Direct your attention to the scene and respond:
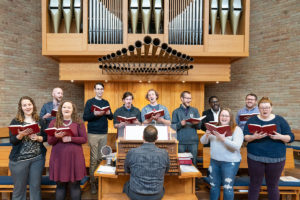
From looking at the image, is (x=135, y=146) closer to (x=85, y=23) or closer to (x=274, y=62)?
(x=85, y=23)

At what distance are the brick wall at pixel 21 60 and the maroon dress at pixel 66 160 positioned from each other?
3.96 meters

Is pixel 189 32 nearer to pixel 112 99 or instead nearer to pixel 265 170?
pixel 112 99

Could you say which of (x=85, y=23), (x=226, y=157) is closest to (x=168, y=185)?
(x=226, y=157)

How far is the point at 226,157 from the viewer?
2.81 m

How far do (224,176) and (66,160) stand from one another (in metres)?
2.16

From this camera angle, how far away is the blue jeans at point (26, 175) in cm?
268

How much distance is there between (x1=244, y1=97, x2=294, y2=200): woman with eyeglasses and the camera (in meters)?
2.77

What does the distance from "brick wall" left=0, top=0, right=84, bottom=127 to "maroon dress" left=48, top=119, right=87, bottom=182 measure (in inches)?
156

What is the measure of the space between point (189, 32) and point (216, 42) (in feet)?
2.27

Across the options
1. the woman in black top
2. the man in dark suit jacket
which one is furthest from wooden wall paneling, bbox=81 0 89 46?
the man in dark suit jacket

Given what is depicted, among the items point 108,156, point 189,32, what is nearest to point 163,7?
point 189,32

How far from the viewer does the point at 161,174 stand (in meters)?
2.27

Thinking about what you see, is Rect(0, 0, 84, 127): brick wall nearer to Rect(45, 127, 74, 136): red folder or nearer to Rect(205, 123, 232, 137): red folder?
Rect(45, 127, 74, 136): red folder

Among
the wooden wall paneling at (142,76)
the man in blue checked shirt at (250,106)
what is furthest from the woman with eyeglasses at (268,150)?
the wooden wall paneling at (142,76)
